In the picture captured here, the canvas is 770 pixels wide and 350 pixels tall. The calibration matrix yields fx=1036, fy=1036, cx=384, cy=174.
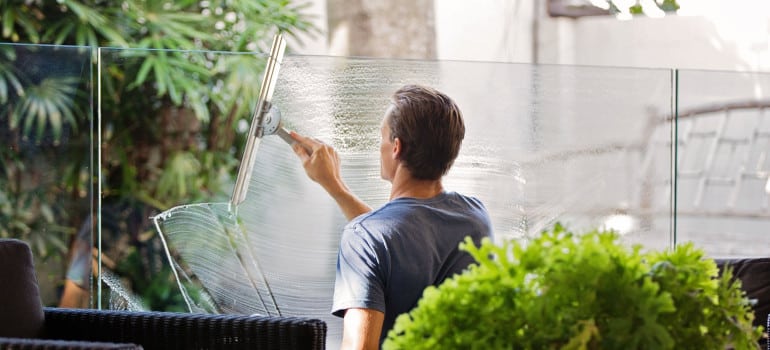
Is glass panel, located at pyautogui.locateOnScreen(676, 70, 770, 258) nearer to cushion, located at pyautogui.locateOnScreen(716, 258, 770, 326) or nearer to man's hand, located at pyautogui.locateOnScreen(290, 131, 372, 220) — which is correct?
cushion, located at pyautogui.locateOnScreen(716, 258, 770, 326)

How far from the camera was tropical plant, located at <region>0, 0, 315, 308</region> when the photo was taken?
9.56 ft

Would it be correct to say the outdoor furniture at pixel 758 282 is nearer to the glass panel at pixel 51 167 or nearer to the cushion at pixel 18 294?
the cushion at pixel 18 294

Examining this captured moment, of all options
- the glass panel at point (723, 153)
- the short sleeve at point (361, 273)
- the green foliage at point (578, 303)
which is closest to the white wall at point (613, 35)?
the glass panel at point (723, 153)

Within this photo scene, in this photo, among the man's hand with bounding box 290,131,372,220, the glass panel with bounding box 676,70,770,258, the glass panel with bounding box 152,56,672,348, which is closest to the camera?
the man's hand with bounding box 290,131,372,220

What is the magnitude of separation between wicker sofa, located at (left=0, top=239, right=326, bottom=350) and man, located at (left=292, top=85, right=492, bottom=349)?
170 millimetres

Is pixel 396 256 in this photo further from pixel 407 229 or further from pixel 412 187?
pixel 412 187

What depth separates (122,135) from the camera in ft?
9.78

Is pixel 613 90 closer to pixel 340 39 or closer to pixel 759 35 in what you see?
pixel 340 39

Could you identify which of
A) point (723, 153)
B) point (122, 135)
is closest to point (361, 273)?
point (122, 135)

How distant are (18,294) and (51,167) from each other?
34.5 inches

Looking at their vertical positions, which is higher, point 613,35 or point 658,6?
point 658,6

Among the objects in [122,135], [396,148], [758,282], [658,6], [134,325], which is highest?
[658,6]

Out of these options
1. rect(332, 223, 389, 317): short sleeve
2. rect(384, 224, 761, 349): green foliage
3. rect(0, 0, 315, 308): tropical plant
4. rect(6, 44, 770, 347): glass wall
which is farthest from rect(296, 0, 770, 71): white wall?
rect(384, 224, 761, 349): green foliage

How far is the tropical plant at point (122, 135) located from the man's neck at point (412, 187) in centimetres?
100
